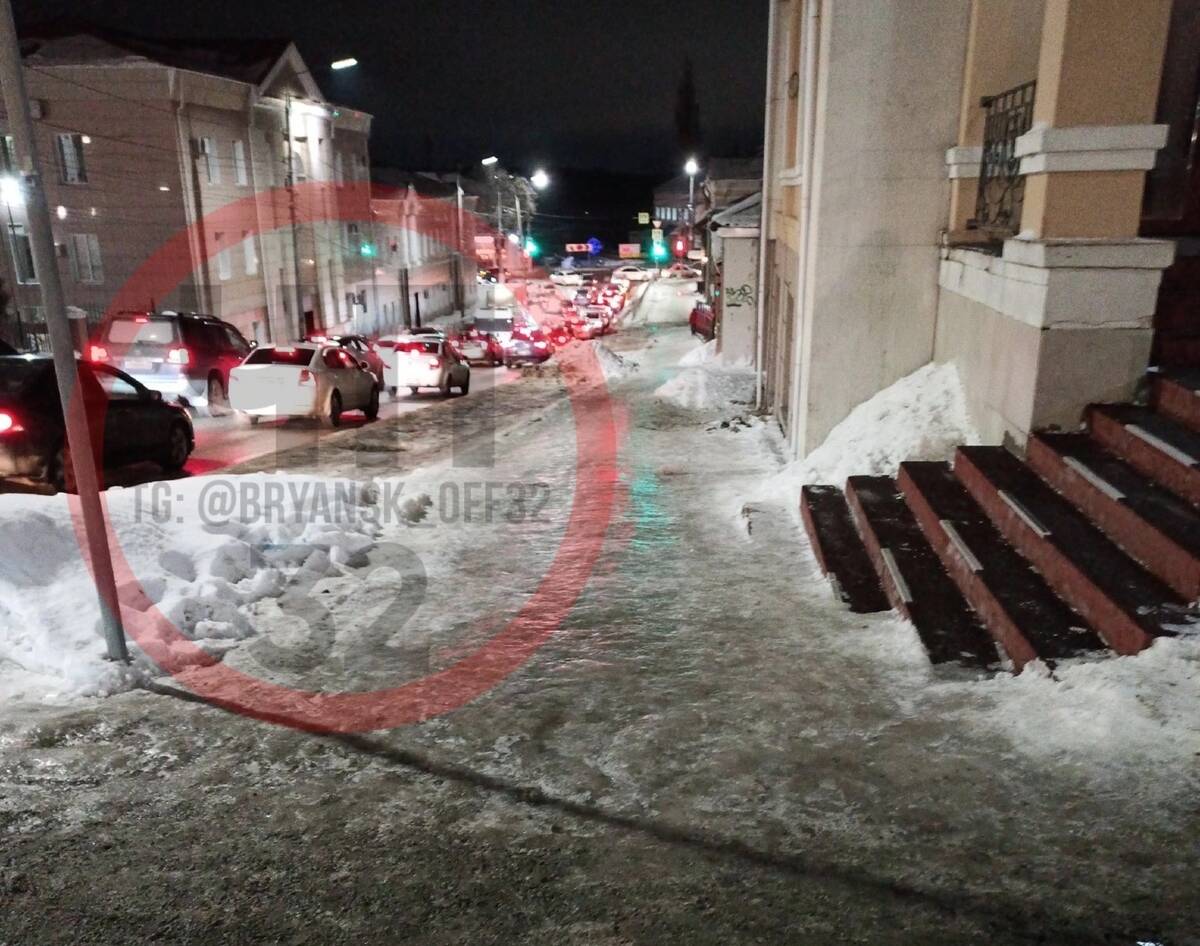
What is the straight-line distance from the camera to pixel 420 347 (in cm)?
2056

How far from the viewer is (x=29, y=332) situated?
30875 millimetres

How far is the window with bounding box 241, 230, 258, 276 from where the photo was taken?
3262 cm

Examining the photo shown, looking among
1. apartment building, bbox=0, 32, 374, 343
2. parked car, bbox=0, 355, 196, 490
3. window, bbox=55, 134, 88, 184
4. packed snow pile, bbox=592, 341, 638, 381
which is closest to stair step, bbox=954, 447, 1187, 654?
parked car, bbox=0, 355, 196, 490

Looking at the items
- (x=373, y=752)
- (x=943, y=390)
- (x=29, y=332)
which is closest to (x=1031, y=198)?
(x=943, y=390)

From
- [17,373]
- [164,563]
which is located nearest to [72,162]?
[17,373]

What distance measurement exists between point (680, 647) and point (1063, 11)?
4.95 meters

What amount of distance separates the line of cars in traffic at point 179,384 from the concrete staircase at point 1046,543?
7029 mm

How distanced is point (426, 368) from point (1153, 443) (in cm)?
1669

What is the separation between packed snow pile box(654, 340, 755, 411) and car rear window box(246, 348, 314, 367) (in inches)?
253

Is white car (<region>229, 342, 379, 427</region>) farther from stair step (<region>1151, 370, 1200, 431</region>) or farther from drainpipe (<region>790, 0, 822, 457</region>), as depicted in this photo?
stair step (<region>1151, 370, 1200, 431</region>)

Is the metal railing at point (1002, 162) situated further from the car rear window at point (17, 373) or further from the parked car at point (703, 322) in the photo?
the parked car at point (703, 322)

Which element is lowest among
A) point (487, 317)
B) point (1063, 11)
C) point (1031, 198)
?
point (487, 317)

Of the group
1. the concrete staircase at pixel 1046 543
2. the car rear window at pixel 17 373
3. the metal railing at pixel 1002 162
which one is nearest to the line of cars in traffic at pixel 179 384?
the car rear window at pixel 17 373

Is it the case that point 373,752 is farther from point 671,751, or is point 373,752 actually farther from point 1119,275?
point 1119,275
